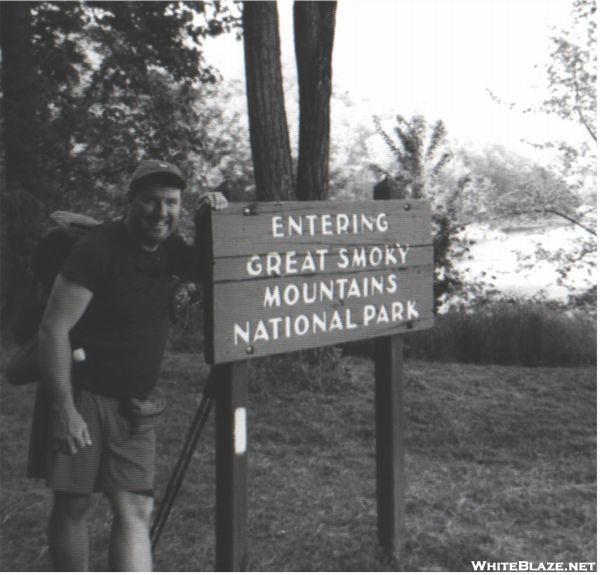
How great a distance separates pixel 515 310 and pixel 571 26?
13.7 ft

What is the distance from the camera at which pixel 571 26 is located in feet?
35.0

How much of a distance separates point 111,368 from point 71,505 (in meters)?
0.48

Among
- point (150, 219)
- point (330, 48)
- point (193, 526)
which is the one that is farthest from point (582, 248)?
point (150, 219)

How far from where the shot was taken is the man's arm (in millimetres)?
2496

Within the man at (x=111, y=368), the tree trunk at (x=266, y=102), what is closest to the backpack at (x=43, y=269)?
the man at (x=111, y=368)

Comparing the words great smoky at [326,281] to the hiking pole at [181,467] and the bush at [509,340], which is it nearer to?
the hiking pole at [181,467]

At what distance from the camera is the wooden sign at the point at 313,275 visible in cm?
289

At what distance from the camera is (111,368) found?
2.62 m

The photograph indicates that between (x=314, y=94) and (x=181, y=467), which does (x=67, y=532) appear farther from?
(x=314, y=94)

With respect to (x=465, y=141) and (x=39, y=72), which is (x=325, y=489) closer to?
(x=39, y=72)

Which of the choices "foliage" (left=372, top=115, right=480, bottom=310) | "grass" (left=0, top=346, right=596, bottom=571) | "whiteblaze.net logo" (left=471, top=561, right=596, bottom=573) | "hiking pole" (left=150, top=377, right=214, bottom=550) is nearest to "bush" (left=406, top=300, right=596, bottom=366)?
"grass" (left=0, top=346, right=596, bottom=571)

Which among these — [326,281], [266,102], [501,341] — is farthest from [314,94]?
[326,281]

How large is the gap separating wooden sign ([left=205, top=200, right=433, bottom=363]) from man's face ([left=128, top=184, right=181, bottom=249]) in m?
0.18

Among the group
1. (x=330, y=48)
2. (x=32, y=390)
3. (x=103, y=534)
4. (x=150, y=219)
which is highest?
(x=330, y=48)
